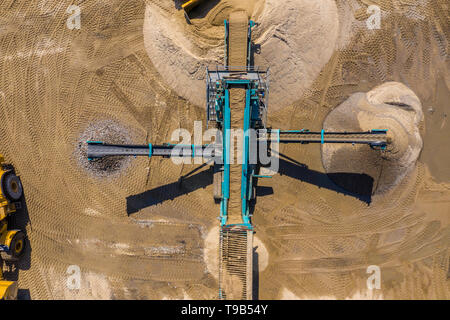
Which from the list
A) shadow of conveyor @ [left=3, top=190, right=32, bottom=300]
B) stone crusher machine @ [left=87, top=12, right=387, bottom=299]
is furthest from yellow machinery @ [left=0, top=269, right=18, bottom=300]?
stone crusher machine @ [left=87, top=12, right=387, bottom=299]

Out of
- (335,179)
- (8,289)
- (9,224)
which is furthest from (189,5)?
(8,289)

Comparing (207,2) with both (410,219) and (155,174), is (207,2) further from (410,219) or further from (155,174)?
(410,219)

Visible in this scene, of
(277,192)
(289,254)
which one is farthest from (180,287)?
(277,192)

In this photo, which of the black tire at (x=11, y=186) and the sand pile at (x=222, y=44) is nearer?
the sand pile at (x=222, y=44)

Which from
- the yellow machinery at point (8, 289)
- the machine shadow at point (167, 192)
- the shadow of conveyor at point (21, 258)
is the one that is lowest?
the yellow machinery at point (8, 289)

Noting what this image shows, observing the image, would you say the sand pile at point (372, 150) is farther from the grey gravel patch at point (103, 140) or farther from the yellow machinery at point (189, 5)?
the grey gravel patch at point (103, 140)

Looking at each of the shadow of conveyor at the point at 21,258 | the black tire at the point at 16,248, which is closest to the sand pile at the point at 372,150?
the shadow of conveyor at the point at 21,258

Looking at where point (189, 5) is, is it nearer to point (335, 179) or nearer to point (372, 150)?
point (335, 179)
